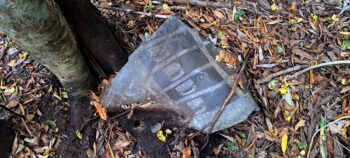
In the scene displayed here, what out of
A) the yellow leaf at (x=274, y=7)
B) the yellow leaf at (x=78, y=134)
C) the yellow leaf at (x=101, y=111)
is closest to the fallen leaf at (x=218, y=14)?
the yellow leaf at (x=274, y=7)

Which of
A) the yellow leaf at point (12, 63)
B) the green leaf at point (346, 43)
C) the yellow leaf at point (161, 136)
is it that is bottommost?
the green leaf at point (346, 43)

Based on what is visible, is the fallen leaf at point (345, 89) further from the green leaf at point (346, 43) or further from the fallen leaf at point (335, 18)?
the fallen leaf at point (335, 18)

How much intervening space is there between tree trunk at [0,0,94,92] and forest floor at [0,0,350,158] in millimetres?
384

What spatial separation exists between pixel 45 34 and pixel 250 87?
1.51 metres

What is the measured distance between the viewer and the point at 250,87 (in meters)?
2.79

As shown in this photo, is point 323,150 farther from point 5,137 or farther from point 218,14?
point 5,137

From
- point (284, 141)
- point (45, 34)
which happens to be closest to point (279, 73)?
point (284, 141)

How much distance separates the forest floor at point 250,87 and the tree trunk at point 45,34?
0.38 metres

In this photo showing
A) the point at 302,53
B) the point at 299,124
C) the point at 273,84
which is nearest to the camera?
the point at 299,124

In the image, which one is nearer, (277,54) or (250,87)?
(250,87)

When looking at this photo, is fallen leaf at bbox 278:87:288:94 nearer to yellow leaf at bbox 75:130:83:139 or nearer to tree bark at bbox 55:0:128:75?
tree bark at bbox 55:0:128:75

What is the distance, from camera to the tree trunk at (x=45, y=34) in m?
1.81

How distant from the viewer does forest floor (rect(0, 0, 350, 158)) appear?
105 inches

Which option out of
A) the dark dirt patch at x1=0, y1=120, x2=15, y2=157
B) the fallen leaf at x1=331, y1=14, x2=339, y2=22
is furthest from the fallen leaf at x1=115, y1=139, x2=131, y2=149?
the fallen leaf at x1=331, y1=14, x2=339, y2=22
